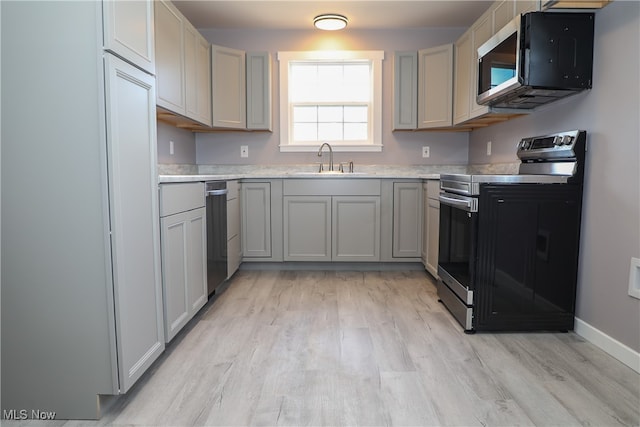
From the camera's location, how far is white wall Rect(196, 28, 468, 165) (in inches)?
161

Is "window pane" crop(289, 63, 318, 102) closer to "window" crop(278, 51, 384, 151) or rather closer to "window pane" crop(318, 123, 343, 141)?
"window" crop(278, 51, 384, 151)

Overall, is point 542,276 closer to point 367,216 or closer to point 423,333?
point 423,333

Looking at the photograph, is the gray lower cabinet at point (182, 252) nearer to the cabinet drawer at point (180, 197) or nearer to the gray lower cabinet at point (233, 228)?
the cabinet drawer at point (180, 197)

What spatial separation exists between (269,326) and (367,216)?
161cm

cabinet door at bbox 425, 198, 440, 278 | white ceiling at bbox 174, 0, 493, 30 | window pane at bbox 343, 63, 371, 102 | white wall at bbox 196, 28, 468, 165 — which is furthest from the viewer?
window pane at bbox 343, 63, 371, 102

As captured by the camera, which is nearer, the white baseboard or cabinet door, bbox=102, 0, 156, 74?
cabinet door, bbox=102, 0, 156, 74

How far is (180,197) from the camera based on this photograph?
2.13m

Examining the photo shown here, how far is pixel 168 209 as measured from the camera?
77.4 inches

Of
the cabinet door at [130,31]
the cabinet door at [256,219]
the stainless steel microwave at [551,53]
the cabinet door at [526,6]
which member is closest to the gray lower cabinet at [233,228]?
the cabinet door at [256,219]

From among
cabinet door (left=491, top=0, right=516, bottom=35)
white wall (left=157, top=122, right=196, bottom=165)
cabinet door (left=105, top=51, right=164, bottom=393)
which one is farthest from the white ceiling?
cabinet door (left=105, top=51, right=164, bottom=393)

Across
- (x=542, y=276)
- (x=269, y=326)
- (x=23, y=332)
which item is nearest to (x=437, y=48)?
(x=542, y=276)

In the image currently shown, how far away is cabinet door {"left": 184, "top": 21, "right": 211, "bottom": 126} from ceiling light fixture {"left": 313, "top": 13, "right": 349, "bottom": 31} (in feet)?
3.25

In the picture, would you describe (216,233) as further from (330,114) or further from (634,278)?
(634,278)

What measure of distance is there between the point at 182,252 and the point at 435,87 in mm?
2728
